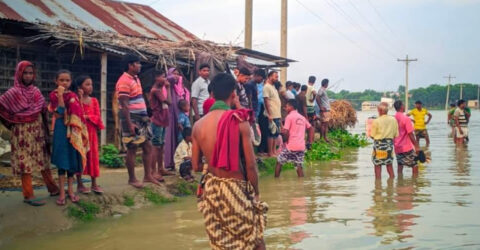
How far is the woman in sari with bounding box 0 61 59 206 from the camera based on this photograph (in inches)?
279

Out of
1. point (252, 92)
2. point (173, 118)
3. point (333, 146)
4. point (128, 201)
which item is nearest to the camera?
point (128, 201)

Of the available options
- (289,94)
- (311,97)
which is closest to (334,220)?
(289,94)

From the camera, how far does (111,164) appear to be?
11.3 meters

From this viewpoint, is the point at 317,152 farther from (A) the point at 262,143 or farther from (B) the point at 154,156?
(B) the point at 154,156

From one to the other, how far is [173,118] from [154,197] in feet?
5.47

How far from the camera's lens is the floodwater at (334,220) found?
6711 millimetres

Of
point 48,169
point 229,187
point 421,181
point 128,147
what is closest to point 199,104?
point 128,147

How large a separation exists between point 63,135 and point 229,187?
11.4 feet

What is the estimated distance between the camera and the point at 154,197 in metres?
8.94

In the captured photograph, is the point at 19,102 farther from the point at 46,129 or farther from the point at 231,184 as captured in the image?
the point at 231,184

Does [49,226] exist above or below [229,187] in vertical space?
below

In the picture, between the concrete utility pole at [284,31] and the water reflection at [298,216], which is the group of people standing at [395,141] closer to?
the water reflection at [298,216]

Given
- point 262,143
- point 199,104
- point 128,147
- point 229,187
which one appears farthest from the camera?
point 262,143

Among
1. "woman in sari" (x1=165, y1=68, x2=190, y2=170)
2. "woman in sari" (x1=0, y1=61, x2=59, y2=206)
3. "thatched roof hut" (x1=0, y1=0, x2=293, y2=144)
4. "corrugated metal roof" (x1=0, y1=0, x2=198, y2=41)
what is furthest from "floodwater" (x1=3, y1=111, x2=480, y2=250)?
"corrugated metal roof" (x1=0, y1=0, x2=198, y2=41)
